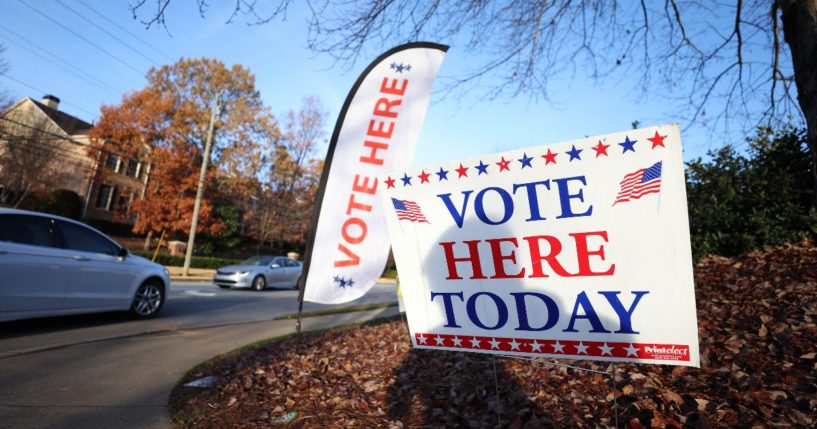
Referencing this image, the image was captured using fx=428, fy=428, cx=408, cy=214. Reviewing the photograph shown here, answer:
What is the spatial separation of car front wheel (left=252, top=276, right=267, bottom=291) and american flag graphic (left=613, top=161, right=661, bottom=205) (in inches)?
595

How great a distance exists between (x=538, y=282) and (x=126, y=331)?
20.7 ft

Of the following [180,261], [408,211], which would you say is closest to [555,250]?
[408,211]

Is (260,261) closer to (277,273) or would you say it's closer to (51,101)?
(277,273)

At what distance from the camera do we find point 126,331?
20.1ft

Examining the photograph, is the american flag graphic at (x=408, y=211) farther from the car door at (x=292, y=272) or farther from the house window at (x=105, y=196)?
the house window at (x=105, y=196)

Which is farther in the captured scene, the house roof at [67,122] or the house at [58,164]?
the house roof at [67,122]

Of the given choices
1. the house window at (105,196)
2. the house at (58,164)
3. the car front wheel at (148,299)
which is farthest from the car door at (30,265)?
the house window at (105,196)

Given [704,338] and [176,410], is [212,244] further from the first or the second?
[704,338]

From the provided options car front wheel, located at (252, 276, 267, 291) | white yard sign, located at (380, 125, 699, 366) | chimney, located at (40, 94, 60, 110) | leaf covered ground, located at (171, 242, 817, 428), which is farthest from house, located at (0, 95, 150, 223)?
white yard sign, located at (380, 125, 699, 366)

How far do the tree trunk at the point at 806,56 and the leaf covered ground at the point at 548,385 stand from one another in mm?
1585

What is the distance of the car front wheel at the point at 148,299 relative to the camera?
23.0ft

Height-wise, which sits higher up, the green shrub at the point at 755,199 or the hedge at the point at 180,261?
the green shrub at the point at 755,199

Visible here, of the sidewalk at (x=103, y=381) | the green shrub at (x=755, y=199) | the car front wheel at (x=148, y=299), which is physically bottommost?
the sidewalk at (x=103, y=381)

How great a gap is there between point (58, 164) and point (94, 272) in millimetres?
29480
